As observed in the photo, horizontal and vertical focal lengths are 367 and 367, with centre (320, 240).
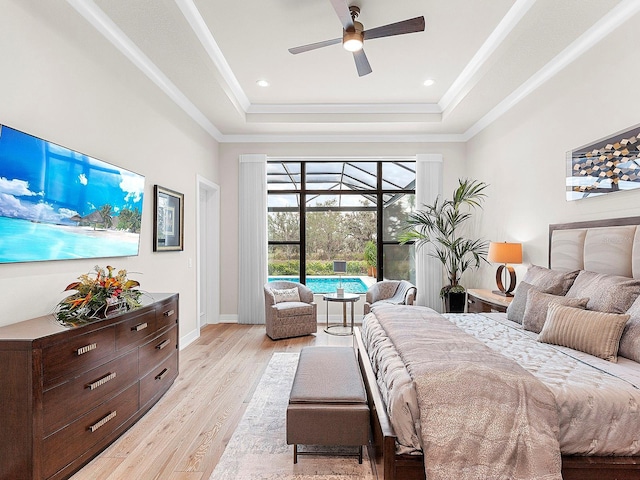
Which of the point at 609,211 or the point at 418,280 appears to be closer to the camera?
the point at 609,211

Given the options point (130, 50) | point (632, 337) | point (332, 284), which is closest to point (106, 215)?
point (130, 50)

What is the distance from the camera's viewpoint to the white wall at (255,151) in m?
6.02

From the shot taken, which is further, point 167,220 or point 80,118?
point 167,220

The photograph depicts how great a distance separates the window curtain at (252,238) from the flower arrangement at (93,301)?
337cm

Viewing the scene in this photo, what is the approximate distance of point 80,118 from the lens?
269cm

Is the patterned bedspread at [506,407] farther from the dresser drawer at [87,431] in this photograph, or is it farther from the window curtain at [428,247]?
the window curtain at [428,247]

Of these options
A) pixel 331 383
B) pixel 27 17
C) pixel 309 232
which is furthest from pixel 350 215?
pixel 27 17

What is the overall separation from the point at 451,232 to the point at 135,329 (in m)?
4.38

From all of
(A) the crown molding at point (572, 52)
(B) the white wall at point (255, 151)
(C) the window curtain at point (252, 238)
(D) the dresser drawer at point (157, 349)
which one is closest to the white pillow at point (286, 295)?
(C) the window curtain at point (252, 238)

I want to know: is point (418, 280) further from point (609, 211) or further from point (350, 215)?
point (609, 211)

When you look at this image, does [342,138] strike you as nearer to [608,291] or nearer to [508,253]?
[508,253]

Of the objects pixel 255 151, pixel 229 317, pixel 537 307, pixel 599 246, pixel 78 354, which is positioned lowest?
pixel 229 317

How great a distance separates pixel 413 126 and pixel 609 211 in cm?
307

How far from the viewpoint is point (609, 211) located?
299 centimetres
